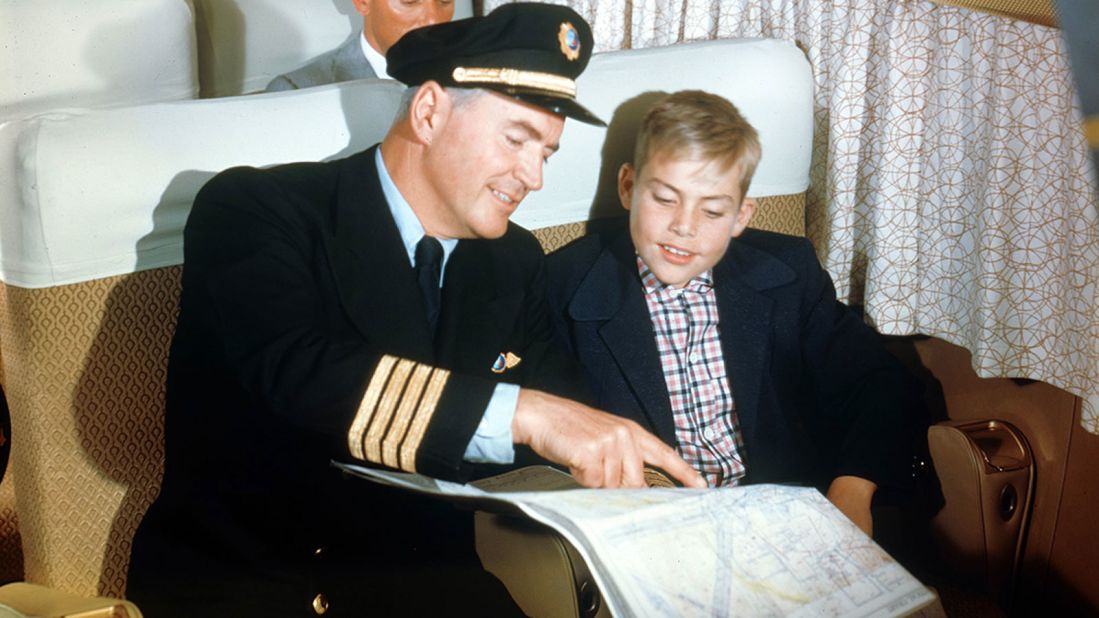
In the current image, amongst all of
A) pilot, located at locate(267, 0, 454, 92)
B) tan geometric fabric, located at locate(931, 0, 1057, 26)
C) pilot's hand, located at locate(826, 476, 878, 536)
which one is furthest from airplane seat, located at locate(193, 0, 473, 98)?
pilot's hand, located at locate(826, 476, 878, 536)

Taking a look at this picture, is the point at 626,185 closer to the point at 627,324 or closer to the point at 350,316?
the point at 627,324

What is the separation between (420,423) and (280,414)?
0.44 feet

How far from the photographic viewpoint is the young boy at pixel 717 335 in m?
1.12

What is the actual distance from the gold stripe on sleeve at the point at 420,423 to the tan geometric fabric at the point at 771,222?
457mm

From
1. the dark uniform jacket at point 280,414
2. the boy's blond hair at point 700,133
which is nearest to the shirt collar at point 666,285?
the boy's blond hair at point 700,133

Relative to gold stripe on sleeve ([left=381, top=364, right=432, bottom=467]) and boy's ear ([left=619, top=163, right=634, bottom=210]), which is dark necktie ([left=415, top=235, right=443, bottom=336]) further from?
boy's ear ([left=619, top=163, right=634, bottom=210])

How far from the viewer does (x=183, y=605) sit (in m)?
0.96

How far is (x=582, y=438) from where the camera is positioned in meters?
0.83

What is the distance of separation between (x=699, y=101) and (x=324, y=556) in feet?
2.20

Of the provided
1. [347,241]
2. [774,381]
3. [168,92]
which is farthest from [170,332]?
[774,381]

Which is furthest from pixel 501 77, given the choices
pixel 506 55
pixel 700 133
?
pixel 700 133

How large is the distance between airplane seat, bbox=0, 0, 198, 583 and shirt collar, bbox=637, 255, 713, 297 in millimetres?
703

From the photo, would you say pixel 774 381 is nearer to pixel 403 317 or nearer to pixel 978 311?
pixel 978 311

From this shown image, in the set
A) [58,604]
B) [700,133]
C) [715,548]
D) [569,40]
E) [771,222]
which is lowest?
[58,604]
